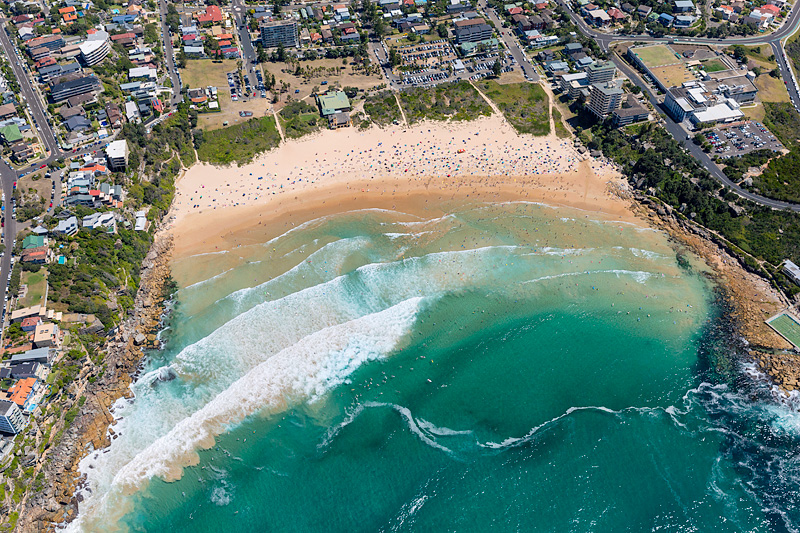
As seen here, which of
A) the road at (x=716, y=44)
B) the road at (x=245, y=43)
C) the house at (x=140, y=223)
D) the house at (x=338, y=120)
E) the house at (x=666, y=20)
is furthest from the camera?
the house at (x=666, y=20)

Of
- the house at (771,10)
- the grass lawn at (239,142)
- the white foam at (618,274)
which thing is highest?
the house at (771,10)

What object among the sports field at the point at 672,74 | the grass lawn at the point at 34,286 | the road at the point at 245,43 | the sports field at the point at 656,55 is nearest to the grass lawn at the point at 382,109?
Answer: the road at the point at 245,43

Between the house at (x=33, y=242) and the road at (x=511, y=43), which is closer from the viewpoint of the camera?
the house at (x=33, y=242)

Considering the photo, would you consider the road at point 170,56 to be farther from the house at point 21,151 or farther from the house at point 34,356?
the house at point 34,356

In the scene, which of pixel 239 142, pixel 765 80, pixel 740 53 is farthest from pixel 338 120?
pixel 765 80

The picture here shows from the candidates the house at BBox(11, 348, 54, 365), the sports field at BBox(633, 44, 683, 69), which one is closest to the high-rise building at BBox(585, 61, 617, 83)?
the sports field at BBox(633, 44, 683, 69)

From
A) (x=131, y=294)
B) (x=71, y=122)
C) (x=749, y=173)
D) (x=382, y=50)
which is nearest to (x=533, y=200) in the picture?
(x=749, y=173)

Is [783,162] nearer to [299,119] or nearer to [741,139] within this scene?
Result: [741,139]

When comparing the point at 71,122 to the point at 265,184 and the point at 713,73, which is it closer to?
the point at 265,184
